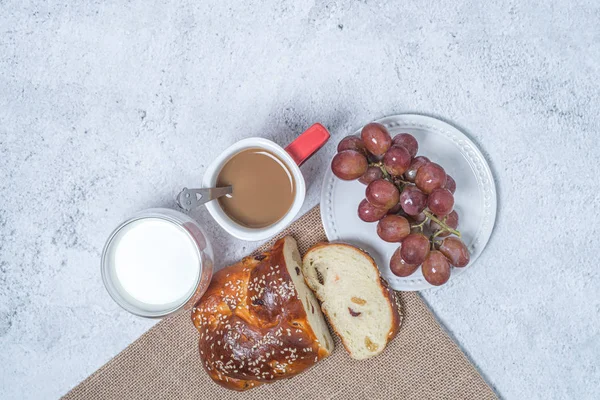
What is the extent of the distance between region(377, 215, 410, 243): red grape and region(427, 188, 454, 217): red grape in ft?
0.18

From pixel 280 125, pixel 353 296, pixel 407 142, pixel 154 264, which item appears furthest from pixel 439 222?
pixel 154 264

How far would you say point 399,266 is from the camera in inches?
36.1

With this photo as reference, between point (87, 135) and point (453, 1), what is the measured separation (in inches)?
29.8

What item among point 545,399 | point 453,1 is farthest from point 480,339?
point 453,1

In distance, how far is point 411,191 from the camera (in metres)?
0.84

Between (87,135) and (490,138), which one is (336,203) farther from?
(87,135)

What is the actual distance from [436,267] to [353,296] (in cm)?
20

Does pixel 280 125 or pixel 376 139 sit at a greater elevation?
pixel 376 139

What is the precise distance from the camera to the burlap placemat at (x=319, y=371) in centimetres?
103

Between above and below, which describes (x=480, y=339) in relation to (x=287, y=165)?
below

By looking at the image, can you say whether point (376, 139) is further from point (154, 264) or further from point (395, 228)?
point (154, 264)

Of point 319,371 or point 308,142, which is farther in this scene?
point 319,371

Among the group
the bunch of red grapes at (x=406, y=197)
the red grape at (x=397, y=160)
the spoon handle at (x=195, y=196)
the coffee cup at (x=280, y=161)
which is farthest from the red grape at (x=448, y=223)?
the spoon handle at (x=195, y=196)

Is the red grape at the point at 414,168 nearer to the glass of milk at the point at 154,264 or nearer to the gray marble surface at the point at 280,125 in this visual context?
the gray marble surface at the point at 280,125
